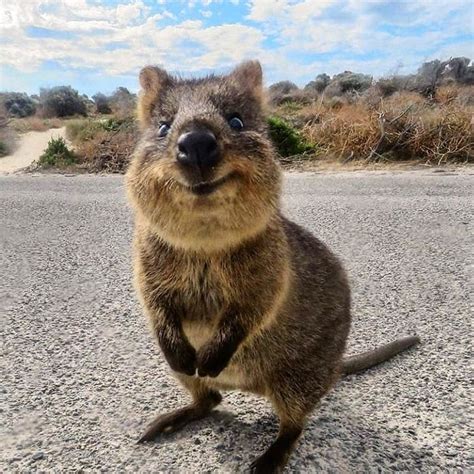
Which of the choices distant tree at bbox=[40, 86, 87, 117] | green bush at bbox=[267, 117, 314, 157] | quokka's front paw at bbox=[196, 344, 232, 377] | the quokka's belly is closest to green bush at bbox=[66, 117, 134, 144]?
green bush at bbox=[267, 117, 314, 157]

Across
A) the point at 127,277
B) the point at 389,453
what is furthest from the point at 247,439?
the point at 127,277

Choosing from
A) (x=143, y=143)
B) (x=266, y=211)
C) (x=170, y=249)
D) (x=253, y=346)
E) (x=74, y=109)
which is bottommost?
(x=74, y=109)

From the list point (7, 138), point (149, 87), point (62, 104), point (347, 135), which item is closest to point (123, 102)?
→ point (7, 138)

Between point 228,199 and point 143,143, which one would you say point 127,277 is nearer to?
point 143,143

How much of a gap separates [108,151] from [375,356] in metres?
14.1

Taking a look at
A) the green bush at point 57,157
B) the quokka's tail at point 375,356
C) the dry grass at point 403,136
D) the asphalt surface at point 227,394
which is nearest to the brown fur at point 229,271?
the asphalt surface at point 227,394

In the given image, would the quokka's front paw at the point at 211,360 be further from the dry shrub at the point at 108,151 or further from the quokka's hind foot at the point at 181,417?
the dry shrub at the point at 108,151

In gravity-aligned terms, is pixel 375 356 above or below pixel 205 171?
below

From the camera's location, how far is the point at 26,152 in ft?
75.7

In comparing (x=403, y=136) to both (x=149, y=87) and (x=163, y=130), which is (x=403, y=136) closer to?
(x=149, y=87)

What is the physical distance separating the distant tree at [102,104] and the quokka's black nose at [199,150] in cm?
4125

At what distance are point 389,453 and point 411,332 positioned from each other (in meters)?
1.65

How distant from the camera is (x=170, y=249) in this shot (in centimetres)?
301

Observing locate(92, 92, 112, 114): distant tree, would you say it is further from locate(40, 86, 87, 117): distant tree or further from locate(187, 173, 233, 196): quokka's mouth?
locate(187, 173, 233, 196): quokka's mouth
